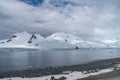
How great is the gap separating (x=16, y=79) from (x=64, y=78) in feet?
41.8

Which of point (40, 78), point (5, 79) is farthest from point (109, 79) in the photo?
point (5, 79)

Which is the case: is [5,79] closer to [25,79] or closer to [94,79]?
[25,79]

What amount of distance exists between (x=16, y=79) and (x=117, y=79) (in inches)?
1004

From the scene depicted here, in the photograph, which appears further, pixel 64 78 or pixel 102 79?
pixel 64 78

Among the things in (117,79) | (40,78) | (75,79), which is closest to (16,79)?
(40,78)

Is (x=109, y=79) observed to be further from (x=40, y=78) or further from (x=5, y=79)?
(x=5, y=79)

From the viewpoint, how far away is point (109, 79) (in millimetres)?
44438

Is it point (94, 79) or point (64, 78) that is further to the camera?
point (64, 78)

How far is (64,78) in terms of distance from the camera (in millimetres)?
50469

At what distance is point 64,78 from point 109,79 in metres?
11.4

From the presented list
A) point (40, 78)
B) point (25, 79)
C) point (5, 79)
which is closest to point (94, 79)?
point (40, 78)

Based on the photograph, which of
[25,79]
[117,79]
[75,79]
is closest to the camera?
[117,79]

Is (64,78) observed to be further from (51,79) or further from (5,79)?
(5,79)

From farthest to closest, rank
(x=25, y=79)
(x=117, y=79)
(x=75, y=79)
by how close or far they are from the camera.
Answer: (x=25, y=79) < (x=75, y=79) < (x=117, y=79)
